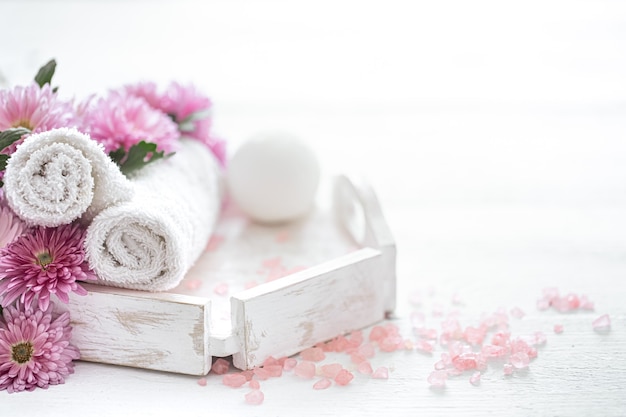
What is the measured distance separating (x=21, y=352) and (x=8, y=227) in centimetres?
14

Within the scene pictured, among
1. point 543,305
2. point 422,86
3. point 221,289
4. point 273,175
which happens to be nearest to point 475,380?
point 543,305

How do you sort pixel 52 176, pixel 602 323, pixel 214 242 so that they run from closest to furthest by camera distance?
pixel 52 176 → pixel 602 323 → pixel 214 242

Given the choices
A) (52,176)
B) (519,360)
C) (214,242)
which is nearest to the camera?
(52,176)

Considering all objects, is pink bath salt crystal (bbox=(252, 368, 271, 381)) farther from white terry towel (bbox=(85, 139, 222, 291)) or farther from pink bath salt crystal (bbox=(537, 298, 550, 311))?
pink bath salt crystal (bbox=(537, 298, 550, 311))

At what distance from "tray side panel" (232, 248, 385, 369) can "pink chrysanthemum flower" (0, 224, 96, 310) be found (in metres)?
0.18

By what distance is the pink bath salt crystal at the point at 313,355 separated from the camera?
3.26 feet

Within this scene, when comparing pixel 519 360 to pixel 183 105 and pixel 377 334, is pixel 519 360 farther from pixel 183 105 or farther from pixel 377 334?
pixel 183 105

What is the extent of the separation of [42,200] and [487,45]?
1561mm

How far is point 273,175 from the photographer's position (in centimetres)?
127

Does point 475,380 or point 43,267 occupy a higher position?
point 43,267

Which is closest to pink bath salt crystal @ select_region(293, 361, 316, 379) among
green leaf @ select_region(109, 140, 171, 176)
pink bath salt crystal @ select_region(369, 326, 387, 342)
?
pink bath salt crystal @ select_region(369, 326, 387, 342)

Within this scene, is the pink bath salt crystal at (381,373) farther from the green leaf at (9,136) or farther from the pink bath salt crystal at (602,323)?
the green leaf at (9,136)

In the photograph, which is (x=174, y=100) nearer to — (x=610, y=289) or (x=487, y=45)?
(x=610, y=289)

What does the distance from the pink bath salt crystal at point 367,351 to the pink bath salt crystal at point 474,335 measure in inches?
5.0
